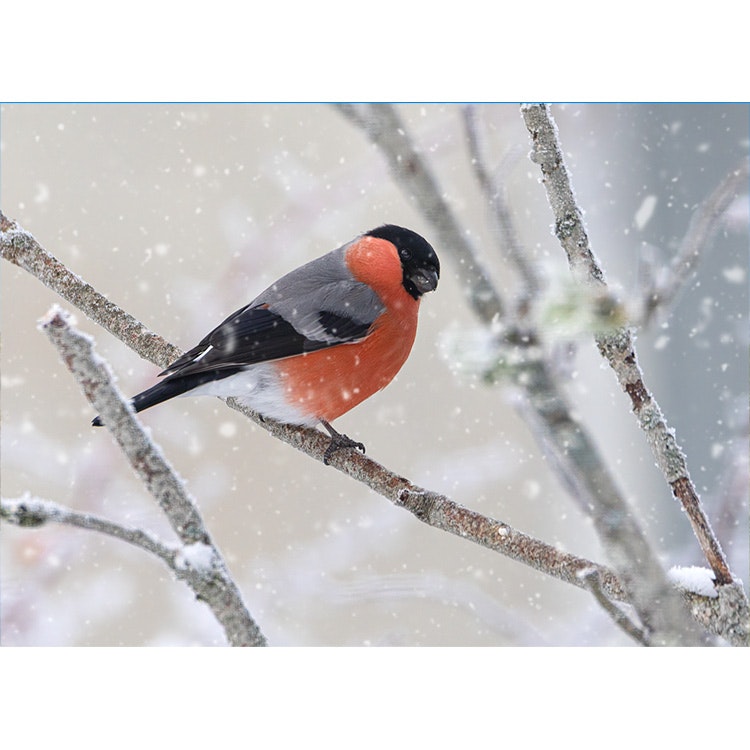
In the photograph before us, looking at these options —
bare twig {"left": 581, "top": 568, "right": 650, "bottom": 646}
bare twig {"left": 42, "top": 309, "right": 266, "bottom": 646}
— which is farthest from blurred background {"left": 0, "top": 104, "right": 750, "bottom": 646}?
bare twig {"left": 42, "top": 309, "right": 266, "bottom": 646}

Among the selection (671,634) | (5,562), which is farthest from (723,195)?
(5,562)

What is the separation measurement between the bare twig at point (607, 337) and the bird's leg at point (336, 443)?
0.48 metres

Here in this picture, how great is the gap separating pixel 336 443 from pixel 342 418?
0.05 m

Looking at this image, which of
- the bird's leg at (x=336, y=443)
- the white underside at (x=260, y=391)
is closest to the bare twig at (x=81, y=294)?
the white underside at (x=260, y=391)

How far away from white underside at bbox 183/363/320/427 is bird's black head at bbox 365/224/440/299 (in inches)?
12.1

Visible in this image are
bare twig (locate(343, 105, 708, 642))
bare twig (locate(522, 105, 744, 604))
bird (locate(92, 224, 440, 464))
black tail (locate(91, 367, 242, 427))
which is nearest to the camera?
bare twig (locate(343, 105, 708, 642))

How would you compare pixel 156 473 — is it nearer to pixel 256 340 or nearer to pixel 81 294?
pixel 256 340

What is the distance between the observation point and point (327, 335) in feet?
5.30

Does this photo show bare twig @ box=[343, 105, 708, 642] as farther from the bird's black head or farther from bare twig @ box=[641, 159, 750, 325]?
bare twig @ box=[641, 159, 750, 325]

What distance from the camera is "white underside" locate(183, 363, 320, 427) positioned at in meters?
1.55

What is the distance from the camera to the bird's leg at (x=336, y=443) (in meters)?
1.58

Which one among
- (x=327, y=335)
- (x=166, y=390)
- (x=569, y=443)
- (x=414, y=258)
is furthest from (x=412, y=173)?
(x=569, y=443)

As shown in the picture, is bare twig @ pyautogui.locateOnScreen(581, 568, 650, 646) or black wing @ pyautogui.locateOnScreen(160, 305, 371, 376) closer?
bare twig @ pyautogui.locateOnScreen(581, 568, 650, 646)

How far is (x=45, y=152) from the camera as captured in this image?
1662 millimetres
